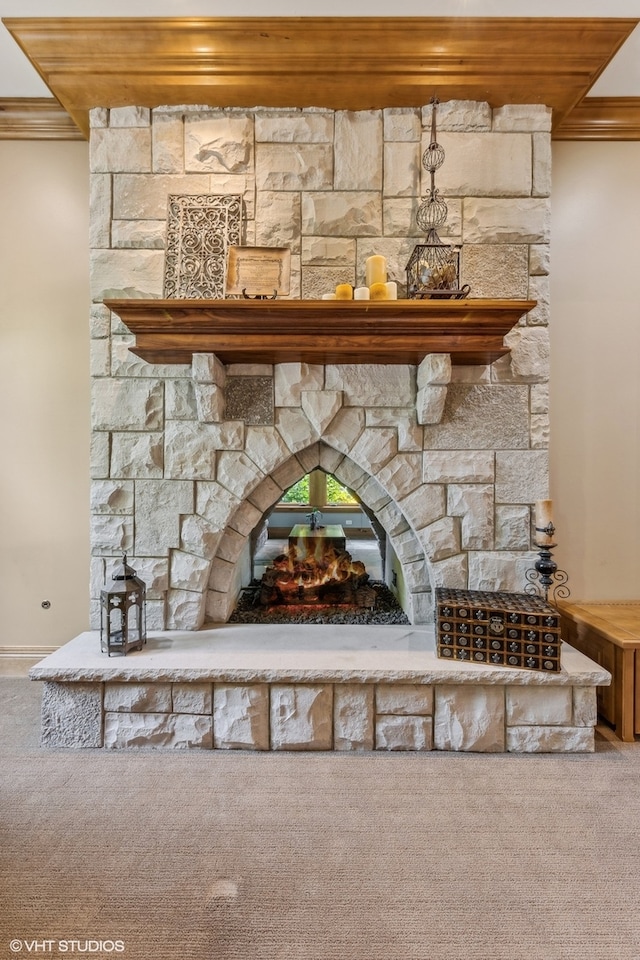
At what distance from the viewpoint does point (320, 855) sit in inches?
52.1

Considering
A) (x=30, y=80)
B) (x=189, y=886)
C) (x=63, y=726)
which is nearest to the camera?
(x=189, y=886)

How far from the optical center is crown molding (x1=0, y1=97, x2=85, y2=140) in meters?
2.29

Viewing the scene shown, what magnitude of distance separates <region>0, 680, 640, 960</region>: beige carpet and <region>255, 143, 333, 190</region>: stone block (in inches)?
96.5

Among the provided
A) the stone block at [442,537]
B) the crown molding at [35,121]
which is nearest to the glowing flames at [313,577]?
the stone block at [442,537]

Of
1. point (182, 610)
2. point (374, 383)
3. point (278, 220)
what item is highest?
point (278, 220)

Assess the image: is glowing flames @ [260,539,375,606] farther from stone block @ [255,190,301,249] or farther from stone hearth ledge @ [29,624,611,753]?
stone block @ [255,190,301,249]

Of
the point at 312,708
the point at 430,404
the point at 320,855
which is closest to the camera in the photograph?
the point at 320,855

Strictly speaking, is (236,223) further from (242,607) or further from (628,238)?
(628,238)

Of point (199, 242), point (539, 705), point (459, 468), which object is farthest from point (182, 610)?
point (199, 242)

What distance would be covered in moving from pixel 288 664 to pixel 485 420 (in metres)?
1.37

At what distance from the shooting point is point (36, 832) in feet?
4.60

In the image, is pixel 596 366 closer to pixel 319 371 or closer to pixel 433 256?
pixel 433 256

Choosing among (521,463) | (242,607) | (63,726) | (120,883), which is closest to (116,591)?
(63,726)

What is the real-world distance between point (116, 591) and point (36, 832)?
0.78 metres
